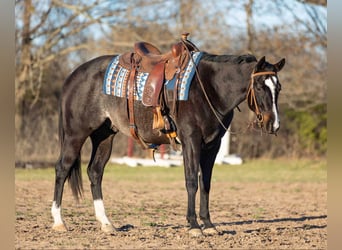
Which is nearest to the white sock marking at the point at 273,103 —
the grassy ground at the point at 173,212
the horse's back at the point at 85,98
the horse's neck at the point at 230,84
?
the horse's neck at the point at 230,84

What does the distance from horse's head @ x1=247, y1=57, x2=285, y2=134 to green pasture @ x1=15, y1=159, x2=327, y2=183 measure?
8.54 meters

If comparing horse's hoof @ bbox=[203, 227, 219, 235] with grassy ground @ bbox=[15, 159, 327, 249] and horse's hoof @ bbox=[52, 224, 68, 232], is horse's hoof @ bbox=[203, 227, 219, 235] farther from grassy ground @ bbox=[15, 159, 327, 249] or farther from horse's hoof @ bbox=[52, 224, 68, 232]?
horse's hoof @ bbox=[52, 224, 68, 232]

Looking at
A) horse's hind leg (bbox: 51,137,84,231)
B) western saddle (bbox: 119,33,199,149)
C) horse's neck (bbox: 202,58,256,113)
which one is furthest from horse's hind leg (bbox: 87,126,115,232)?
horse's neck (bbox: 202,58,256,113)

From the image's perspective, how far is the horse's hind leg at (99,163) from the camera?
6266 mm

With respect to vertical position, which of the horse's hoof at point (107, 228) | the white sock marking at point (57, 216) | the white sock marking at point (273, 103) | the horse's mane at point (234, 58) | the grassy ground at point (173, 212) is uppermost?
the horse's mane at point (234, 58)

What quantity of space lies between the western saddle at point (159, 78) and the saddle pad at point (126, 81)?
0.16 ft

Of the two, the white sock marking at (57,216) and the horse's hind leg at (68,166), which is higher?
the horse's hind leg at (68,166)

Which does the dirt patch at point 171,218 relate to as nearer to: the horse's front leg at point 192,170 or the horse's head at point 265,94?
the horse's front leg at point 192,170

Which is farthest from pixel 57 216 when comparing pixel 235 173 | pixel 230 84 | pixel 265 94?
pixel 235 173

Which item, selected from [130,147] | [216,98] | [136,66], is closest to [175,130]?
[216,98]

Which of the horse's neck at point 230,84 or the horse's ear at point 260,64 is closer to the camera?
the horse's ear at point 260,64

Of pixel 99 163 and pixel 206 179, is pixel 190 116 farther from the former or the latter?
pixel 99 163

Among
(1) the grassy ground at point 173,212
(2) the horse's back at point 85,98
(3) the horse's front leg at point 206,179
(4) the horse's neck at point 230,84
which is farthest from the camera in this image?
(2) the horse's back at point 85,98

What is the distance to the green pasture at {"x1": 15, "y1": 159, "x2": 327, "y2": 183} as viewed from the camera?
Answer: 14195 mm
